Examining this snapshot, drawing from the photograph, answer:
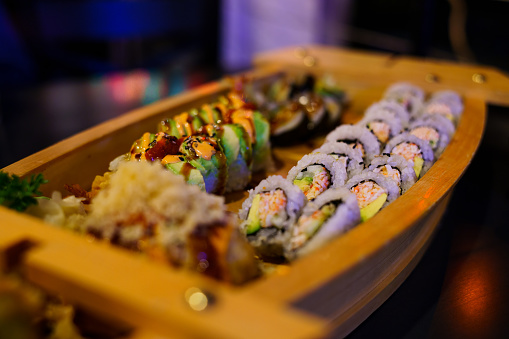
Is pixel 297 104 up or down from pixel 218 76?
up

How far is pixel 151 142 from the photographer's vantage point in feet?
7.16

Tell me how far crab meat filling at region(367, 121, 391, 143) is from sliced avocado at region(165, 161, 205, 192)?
1.10 m

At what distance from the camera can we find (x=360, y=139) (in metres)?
2.45

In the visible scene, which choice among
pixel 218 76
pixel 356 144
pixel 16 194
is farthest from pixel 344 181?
pixel 218 76

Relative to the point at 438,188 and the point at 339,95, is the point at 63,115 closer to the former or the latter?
the point at 339,95

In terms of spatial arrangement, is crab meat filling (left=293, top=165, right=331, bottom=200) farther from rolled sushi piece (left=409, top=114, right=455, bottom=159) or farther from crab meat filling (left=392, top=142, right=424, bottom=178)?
rolled sushi piece (left=409, top=114, right=455, bottom=159)

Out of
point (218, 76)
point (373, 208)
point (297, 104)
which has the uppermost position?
point (373, 208)

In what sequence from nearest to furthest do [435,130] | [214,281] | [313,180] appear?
[214,281]
[313,180]
[435,130]

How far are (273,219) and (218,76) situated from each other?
10.9 feet

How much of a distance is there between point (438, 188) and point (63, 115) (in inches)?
117

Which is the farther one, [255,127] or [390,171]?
[255,127]

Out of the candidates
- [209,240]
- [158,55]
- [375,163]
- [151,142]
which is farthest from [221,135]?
[158,55]

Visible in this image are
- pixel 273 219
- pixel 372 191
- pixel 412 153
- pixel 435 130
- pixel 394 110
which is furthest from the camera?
pixel 394 110

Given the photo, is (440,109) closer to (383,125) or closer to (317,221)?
(383,125)
